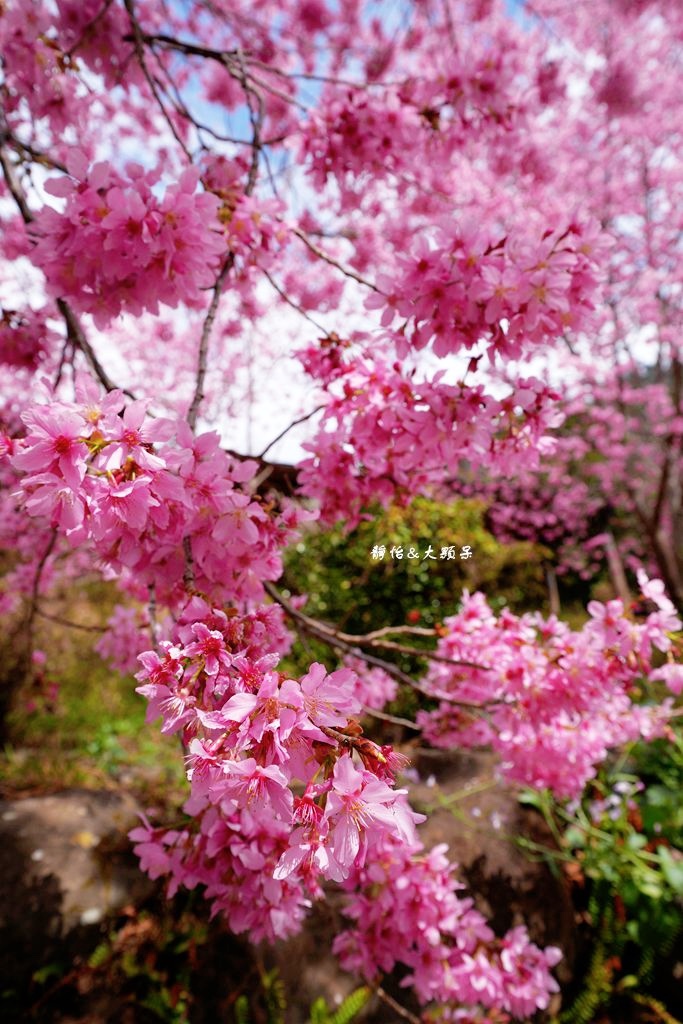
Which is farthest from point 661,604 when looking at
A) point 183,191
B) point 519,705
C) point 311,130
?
point 311,130

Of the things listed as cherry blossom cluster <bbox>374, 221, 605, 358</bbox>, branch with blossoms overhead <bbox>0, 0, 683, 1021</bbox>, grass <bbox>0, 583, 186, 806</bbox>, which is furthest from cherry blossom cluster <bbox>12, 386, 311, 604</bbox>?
grass <bbox>0, 583, 186, 806</bbox>

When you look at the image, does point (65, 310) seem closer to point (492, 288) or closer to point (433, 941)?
point (492, 288)

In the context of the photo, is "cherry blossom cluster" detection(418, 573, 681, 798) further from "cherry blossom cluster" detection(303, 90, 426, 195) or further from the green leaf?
"cherry blossom cluster" detection(303, 90, 426, 195)

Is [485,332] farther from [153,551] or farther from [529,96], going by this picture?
[529,96]

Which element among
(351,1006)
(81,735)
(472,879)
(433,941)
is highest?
(81,735)

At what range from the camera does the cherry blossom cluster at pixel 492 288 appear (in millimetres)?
1400

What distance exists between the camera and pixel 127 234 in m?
1.31

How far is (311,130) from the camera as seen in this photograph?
2215 mm

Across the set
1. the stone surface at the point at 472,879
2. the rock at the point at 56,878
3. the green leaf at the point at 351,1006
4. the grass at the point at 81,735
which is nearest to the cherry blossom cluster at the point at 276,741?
the green leaf at the point at 351,1006

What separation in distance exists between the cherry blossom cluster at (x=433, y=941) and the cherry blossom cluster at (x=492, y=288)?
1573 millimetres

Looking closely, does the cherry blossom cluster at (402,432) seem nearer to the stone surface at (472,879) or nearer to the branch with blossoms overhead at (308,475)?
the branch with blossoms overhead at (308,475)

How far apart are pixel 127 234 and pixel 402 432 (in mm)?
919

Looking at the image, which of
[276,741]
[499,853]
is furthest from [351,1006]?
[276,741]

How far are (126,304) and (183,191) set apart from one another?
398 mm
